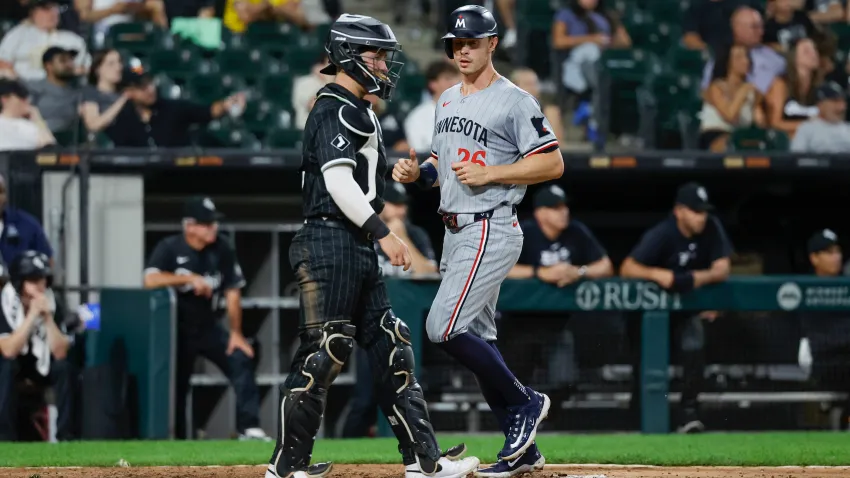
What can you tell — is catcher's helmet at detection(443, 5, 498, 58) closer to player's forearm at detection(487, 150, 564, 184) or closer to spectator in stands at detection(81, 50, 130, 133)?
player's forearm at detection(487, 150, 564, 184)

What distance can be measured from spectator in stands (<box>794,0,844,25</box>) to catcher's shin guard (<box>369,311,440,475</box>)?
877 centimetres

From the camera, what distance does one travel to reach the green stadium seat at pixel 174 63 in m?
10.8

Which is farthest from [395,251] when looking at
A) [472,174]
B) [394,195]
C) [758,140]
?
[758,140]

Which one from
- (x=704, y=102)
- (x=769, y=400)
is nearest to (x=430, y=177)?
(x=769, y=400)

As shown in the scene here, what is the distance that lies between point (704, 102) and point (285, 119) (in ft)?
10.6

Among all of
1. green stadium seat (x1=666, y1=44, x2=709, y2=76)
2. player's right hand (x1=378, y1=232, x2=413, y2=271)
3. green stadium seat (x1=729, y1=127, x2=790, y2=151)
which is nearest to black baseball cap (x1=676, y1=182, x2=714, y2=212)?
green stadium seat (x1=729, y1=127, x2=790, y2=151)

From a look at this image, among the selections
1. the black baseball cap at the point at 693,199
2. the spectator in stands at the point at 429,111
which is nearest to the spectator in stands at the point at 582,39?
the spectator in stands at the point at 429,111

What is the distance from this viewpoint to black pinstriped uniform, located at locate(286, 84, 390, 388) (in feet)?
16.1

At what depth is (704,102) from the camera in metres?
11.0

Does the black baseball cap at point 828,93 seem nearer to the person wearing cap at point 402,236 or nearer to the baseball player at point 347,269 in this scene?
the person wearing cap at point 402,236

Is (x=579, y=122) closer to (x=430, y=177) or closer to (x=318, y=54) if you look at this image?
(x=318, y=54)

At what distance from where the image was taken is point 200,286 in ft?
28.0

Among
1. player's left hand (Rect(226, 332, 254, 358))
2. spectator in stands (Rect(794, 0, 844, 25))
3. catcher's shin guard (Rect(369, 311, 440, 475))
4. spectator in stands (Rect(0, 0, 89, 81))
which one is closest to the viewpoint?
catcher's shin guard (Rect(369, 311, 440, 475))

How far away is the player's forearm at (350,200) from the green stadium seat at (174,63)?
20.2ft
